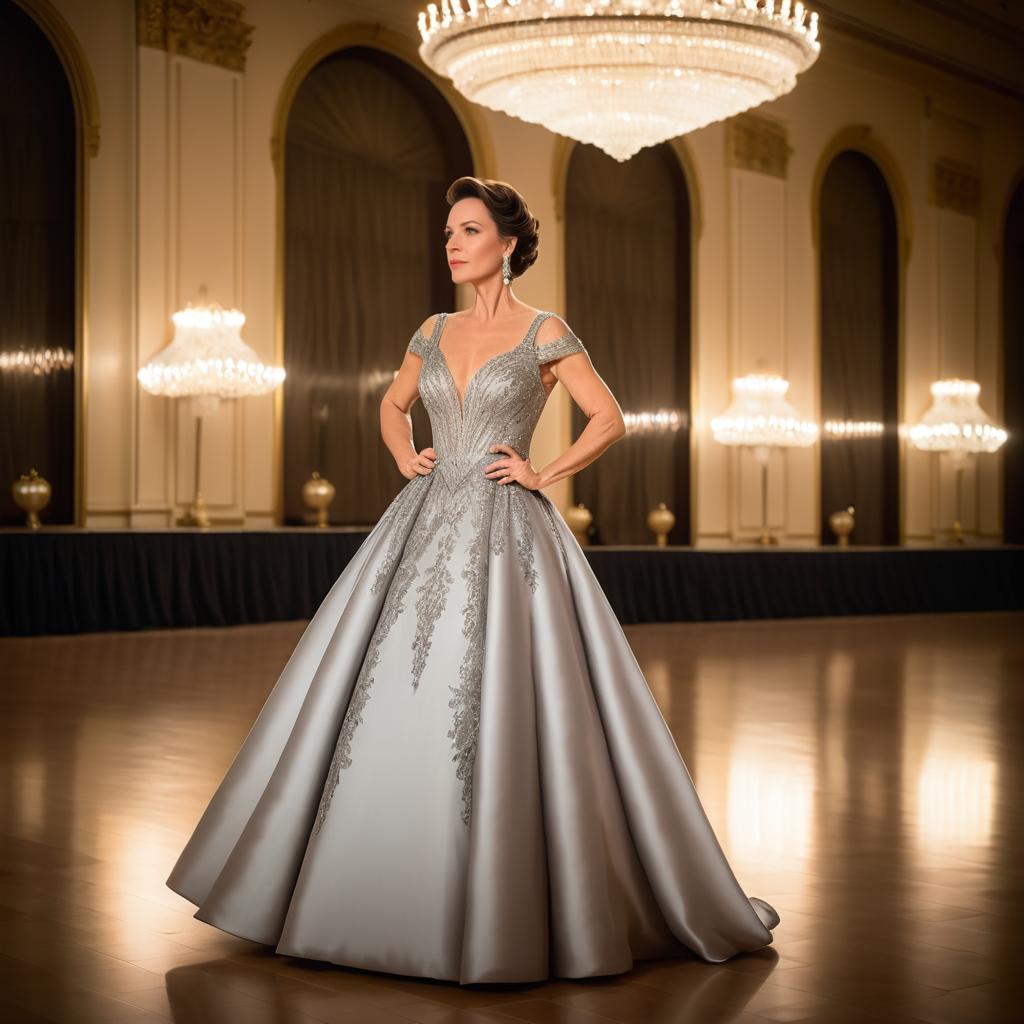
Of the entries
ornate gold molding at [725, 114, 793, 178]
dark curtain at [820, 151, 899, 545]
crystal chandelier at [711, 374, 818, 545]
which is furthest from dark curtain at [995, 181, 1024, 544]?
crystal chandelier at [711, 374, 818, 545]

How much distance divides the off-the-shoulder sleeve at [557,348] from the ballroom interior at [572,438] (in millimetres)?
1107

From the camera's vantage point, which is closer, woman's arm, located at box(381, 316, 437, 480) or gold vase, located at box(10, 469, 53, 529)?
woman's arm, located at box(381, 316, 437, 480)

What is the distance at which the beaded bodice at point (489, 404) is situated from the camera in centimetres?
283

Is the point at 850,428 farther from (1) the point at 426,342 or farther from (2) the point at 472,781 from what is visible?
(2) the point at 472,781

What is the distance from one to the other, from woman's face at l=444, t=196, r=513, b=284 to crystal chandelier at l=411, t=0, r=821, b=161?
508 centimetres

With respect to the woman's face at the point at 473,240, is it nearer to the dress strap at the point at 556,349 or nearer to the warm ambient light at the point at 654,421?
the dress strap at the point at 556,349

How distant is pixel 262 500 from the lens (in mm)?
10344

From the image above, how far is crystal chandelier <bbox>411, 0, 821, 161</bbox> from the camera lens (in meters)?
7.62

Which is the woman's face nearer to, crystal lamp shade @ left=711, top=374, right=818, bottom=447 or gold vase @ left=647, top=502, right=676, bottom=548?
gold vase @ left=647, top=502, right=676, bottom=548

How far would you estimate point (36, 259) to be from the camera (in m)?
9.55

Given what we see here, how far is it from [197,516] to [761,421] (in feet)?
17.3

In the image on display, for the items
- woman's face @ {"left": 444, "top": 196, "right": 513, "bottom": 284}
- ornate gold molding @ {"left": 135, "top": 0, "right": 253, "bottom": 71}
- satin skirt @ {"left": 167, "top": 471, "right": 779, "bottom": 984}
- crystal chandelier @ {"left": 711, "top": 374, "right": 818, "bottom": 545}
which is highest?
ornate gold molding @ {"left": 135, "top": 0, "right": 253, "bottom": 71}

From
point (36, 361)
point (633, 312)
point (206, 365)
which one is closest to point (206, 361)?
point (206, 365)

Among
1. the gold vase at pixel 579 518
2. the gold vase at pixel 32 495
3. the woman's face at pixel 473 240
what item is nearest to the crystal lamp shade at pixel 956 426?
the gold vase at pixel 579 518
